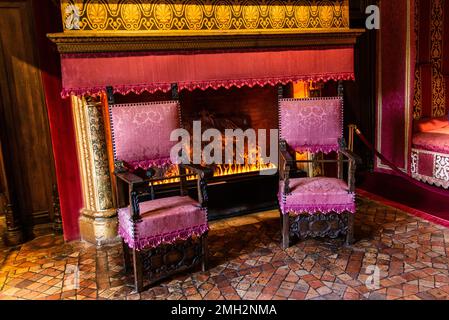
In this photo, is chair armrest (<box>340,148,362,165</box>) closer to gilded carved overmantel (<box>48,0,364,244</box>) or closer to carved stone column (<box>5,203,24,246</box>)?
gilded carved overmantel (<box>48,0,364,244</box>)

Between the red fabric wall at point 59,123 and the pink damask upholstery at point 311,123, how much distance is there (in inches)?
77.2

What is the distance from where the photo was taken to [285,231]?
11.8ft

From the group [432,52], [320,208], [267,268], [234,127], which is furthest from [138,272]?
[432,52]

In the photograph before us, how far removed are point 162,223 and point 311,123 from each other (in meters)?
1.67

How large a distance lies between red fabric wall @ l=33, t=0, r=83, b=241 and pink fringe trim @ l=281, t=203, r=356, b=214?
6.55 feet

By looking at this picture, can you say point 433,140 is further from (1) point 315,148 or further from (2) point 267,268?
(2) point 267,268

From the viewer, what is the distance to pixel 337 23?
4125 mm

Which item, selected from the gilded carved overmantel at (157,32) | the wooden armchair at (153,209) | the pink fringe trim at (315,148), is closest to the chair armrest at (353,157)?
the pink fringe trim at (315,148)

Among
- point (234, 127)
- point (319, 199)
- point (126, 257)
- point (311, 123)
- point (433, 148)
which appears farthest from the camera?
point (234, 127)

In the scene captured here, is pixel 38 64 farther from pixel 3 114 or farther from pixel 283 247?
pixel 283 247

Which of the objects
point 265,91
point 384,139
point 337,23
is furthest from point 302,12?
point 384,139

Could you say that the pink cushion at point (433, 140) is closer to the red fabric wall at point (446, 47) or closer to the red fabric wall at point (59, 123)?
the red fabric wall at point (446, 47)

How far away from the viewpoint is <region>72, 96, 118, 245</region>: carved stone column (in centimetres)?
378

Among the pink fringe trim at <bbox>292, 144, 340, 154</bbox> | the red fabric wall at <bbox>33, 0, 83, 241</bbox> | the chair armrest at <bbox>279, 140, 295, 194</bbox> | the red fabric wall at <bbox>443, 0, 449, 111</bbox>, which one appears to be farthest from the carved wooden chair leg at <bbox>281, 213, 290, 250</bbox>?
the red fabric wall at <bbox>443, 0, 449, 111</bbox>
